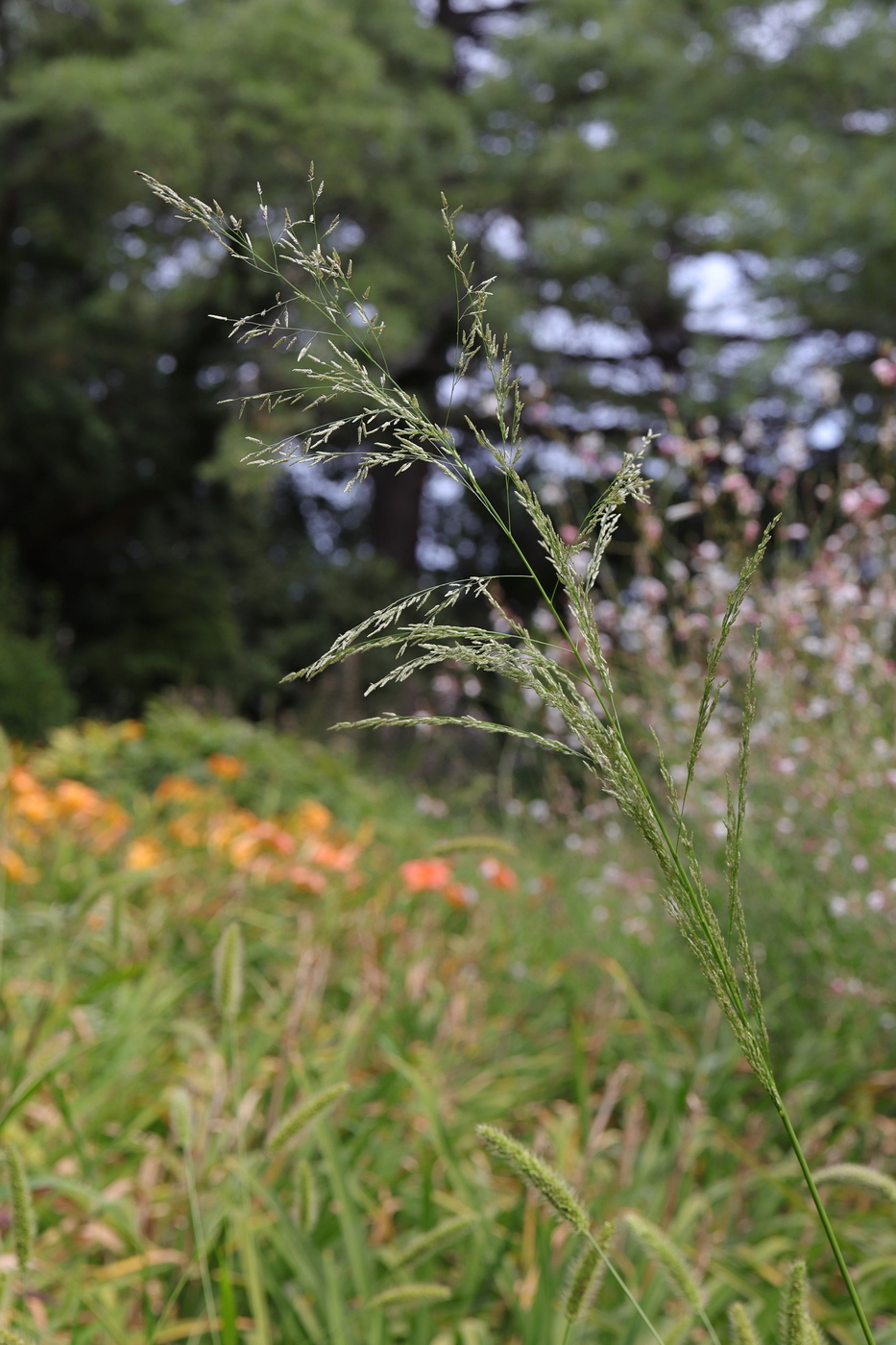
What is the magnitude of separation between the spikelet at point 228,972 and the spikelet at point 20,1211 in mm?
366

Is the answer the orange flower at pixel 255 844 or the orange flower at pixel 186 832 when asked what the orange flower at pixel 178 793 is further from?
the orange flower at pixel 255 844

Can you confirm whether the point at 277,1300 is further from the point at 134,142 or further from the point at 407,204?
the point at 407,204

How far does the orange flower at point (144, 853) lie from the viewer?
277cm

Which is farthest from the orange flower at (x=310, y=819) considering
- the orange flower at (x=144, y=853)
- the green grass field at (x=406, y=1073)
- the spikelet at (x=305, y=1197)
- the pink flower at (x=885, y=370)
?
the spikelet at (x=305, y=1197)

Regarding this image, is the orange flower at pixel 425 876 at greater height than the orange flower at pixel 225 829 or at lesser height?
greater

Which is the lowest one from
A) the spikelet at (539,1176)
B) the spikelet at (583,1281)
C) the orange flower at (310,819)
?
the orange flower at (310,819)

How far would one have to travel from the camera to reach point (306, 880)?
2865 mm

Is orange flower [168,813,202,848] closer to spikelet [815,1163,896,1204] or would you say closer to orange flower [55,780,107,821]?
orange flower [55,780,107,821]

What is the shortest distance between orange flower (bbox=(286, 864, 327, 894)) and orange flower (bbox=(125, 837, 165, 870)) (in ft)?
1.20

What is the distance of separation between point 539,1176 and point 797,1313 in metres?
0.18

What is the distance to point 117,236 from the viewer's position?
9.92 m

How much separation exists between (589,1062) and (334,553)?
11206mm

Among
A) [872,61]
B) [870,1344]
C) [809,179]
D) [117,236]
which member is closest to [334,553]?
[117,236]

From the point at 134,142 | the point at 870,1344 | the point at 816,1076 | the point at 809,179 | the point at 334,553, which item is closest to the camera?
the point at 870,1344
